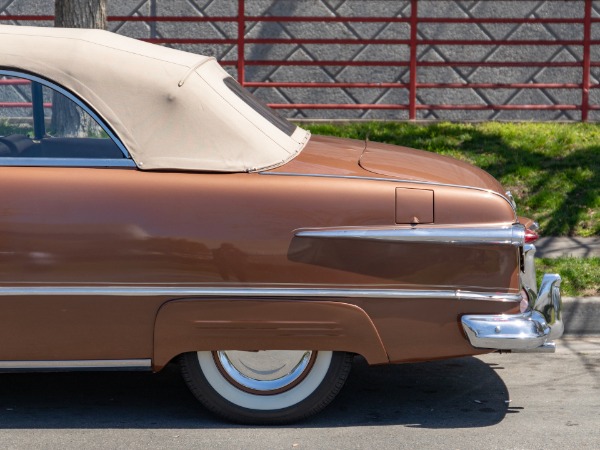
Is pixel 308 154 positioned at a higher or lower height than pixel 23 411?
higher

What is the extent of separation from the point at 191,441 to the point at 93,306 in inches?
28.6

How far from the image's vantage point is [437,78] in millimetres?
12367

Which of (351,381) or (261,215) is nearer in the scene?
(261,215)

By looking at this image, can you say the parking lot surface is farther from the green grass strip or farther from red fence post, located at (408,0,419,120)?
red fence post, located at (408,0,419,120)

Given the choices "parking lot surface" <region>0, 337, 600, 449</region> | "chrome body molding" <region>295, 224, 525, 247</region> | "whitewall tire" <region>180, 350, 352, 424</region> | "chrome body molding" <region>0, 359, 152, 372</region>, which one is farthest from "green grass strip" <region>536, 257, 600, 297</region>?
"chrome body molding" <region>0, 359, 152, 372</region>

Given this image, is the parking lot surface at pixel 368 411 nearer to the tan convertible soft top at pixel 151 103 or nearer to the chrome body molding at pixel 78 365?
the chrome body molding at pixel 78 365

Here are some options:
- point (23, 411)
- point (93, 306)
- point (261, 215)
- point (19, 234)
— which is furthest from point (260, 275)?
point (23, 411)

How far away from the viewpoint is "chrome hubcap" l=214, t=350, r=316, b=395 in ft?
15.8

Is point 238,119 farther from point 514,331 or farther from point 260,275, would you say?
point 514,331

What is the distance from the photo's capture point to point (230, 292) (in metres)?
4.64

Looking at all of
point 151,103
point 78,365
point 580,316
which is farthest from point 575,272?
point 78,365

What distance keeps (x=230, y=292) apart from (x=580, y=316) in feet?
9.38

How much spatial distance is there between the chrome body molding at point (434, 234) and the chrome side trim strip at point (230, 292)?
0.22m

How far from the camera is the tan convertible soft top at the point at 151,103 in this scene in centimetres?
480
